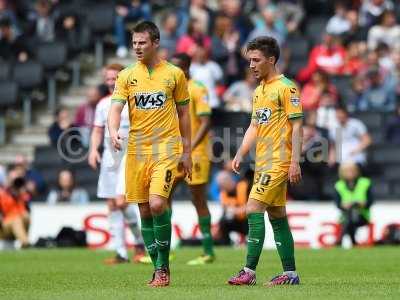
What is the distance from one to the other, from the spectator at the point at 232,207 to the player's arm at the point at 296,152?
347 inches

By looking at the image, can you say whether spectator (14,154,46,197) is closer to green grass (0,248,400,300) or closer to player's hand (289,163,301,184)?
green grass (0,248,400,300)

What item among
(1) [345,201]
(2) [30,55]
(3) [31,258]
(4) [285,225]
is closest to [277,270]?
(4) [285,225]

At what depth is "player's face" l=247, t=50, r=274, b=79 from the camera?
11.2 m

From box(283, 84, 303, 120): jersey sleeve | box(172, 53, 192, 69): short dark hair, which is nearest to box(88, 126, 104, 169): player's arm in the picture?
box(172, 53, 192, 69): short dark hair

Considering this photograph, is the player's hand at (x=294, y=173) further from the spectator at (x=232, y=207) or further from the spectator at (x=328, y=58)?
the spectator at (x=328, y=58)

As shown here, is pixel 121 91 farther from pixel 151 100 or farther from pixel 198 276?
pixel 198 276

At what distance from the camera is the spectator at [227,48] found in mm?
23531

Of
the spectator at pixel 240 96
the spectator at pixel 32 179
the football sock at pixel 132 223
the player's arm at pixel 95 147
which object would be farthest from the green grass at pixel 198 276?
the spectator at pixel 240 96

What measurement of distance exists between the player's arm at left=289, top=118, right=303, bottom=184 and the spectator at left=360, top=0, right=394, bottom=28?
1346 cm

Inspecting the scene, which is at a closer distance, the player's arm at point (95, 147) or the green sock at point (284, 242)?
the green sock at point (284, 242)

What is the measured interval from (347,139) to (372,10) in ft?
14.2

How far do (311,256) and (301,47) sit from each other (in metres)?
8.26

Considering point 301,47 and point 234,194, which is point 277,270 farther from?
point 301,47

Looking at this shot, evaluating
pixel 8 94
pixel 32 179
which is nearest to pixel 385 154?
pixel 32 179
